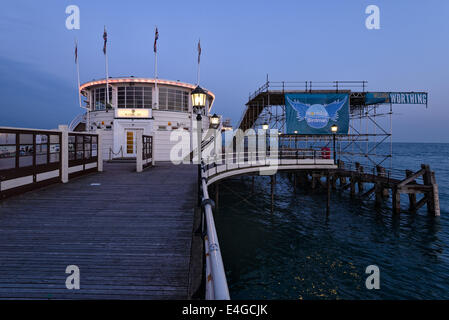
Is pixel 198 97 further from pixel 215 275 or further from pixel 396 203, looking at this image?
pixel 396 203

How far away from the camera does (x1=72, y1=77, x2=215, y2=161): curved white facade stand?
22.6m

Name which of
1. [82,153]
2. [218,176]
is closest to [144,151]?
[82,153]

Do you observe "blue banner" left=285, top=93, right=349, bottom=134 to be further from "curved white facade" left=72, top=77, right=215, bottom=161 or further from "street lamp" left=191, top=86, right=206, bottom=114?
"street lamp" left=191, top=86, right=206, bottom=114

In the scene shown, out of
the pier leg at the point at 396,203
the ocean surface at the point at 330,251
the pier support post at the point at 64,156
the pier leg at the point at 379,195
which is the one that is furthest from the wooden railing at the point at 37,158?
the pier leg at the point at 379,195

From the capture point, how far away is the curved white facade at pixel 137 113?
22.6 meters

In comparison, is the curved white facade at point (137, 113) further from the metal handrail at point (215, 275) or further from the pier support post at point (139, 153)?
the metal handrail at point (215, 275)

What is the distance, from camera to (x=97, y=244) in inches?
190

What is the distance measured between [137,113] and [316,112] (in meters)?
19.4

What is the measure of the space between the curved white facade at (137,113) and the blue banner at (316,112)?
33.4 ft

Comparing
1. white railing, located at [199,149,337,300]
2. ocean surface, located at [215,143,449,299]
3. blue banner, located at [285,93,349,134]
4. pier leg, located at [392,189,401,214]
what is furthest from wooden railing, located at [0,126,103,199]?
pier leg, located at [392,189,401,214]

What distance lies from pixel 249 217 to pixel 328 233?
5396 millimetres

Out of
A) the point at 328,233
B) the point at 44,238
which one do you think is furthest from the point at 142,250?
the point at 328,233

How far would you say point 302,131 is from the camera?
2666 cm
